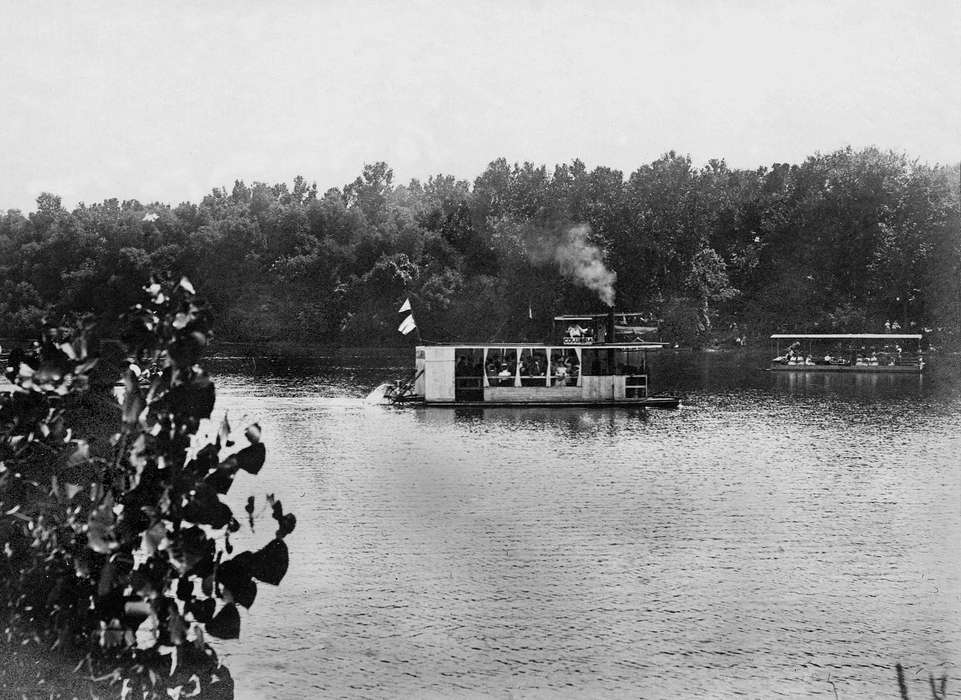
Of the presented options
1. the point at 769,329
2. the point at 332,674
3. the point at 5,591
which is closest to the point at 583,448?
the point at 332,674

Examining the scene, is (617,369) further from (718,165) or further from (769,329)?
(718,165)

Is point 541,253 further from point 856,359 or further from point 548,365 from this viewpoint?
point 548,365

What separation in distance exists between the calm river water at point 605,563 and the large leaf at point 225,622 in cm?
724

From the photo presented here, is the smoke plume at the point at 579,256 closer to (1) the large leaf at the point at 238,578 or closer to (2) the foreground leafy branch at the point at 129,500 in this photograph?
(2) the foreground leafy branch at the point at 129,500

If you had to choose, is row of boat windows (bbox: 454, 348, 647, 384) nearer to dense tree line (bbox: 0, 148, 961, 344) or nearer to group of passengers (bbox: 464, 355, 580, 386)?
group of passengers (bbox: 464, 355, 580, 386)

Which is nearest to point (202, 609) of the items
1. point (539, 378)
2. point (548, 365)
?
point (548, 365)

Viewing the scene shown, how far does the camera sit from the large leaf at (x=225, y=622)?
7.54 metres

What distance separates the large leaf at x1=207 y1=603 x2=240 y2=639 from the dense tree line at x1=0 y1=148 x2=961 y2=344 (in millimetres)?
87948

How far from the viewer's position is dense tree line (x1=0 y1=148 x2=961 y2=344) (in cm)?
9756

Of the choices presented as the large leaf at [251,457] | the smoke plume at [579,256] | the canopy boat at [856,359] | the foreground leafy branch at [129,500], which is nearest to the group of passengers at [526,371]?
the smoke plume at [579,256]

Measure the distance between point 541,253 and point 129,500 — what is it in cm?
10017

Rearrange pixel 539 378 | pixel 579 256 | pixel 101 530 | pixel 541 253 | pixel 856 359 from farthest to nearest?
pixel 541 253 → pixel 579 256 → pixel 856 359 → pixel 539 378 → pixel 101 530

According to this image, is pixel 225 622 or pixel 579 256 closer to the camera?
pixel 225 622

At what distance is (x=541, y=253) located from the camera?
10675 cm
